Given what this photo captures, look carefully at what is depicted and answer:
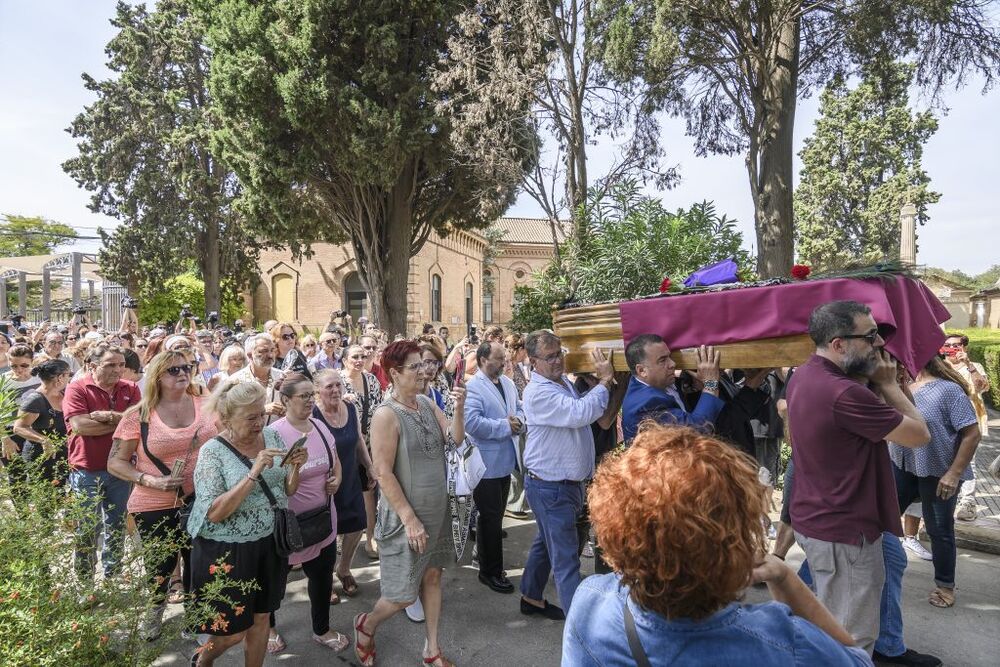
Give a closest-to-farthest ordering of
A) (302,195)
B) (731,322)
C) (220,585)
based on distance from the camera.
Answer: (220,585) → (731,322) → (302,195)

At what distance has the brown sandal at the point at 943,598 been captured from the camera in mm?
4230

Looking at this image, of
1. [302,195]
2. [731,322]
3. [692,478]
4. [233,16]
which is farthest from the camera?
[302,195]

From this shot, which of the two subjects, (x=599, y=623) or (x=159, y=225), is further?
(x=159, y=225)

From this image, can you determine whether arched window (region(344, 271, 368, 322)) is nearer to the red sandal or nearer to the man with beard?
the red sandal

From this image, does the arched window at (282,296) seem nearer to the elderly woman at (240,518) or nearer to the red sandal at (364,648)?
the red sandal at (364,648)

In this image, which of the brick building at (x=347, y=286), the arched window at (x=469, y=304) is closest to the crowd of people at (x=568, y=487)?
the brick building at (x=347, y=286)

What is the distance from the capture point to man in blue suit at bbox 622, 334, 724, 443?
337 centimetres

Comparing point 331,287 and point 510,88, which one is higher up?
point 510,88

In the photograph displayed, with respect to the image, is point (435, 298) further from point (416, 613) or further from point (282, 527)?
point (282, 527)

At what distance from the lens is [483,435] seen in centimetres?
473

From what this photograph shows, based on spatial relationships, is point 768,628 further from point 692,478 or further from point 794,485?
point 794,485

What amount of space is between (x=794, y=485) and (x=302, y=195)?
16.2 meters

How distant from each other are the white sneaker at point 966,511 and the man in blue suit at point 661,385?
4462mm

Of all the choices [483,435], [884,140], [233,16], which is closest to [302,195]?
[233,16]
